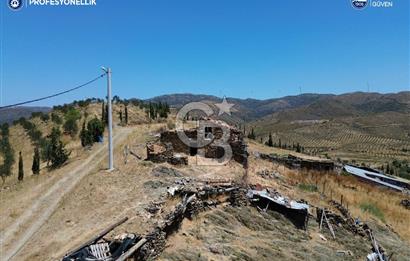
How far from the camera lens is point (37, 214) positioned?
49.6 ft

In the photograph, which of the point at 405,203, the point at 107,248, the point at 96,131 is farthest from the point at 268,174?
the point at 96,131

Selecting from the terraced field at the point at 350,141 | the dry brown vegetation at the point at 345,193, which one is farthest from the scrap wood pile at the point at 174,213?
the terraced field at the point at 350,141

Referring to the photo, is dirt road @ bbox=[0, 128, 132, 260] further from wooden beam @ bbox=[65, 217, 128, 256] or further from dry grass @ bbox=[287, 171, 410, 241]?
dry grass @ bbox=[287, 171, 410, 241]

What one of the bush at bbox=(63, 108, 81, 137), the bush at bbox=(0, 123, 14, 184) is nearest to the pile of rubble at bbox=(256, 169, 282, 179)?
the bush at bbox=(0, 123, 14, 184)

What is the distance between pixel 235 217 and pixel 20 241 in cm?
695

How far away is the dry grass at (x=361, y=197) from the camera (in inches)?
794

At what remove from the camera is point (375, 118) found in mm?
152000

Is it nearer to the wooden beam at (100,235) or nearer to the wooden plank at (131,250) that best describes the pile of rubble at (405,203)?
the wooden beam at (100,235)

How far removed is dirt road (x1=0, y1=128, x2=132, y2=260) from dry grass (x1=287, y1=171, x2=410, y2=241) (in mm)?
10916

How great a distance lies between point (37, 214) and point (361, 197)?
1739 cm

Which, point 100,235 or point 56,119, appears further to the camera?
point 56,119

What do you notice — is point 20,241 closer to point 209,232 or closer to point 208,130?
point 209,232

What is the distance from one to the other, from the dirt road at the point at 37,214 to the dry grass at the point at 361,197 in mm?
10916

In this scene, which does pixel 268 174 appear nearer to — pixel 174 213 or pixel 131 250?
pixel 174 213
